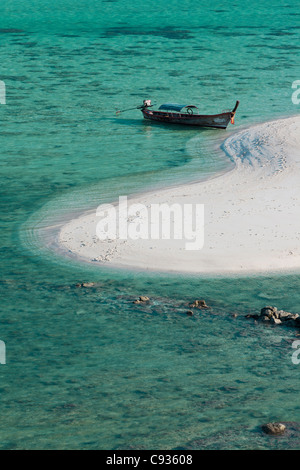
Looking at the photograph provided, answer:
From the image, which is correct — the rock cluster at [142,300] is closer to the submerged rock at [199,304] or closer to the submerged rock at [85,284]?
the submerged rock at [199,304]

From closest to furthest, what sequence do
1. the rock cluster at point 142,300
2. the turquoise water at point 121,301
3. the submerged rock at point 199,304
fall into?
1. the turquoise water at point 121,301
2. the submerged rock at point 199,304
3. the rock cluster at point 142,300

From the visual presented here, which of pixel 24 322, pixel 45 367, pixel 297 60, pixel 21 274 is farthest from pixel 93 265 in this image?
pixel 297 60

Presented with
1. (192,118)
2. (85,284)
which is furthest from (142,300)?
(192,118)

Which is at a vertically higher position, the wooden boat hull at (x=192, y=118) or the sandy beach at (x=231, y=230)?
the wooden boat hull at (x=192, y=118)

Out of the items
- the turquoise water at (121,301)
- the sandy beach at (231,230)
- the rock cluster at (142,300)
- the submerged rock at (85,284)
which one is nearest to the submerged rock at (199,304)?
the turquoise water at (121,301)

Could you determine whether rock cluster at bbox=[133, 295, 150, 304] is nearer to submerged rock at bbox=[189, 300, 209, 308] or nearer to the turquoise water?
the turquoise water

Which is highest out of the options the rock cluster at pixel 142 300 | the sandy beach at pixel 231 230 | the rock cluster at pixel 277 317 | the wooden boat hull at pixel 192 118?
the wooden boat hull at pixel 192 118

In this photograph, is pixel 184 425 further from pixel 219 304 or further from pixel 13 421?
pixel 219 304
